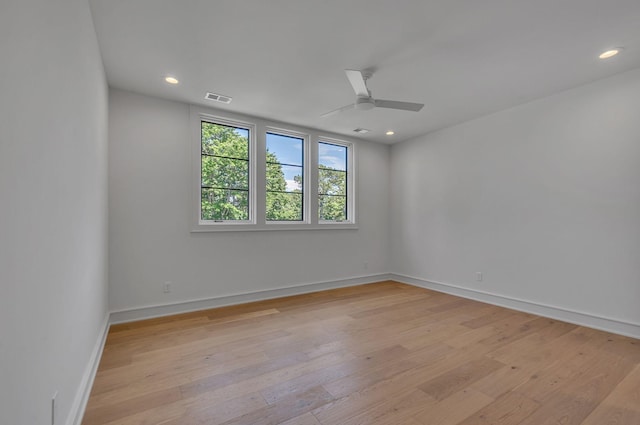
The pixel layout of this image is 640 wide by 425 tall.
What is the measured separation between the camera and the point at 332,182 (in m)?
5.31

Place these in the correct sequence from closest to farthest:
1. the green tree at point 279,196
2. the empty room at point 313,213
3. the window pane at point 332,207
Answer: the empty room at point 313,213, the green tree at point 279,196, the window pane at point 332,207

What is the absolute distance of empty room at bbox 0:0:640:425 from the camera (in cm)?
149

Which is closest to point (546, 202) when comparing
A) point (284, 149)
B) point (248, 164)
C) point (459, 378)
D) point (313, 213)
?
point (459, 378)

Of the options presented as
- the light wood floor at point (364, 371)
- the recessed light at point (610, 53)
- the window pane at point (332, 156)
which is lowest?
→ the light wood floor at point (364, 371)

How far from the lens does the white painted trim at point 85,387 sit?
5.45 feet

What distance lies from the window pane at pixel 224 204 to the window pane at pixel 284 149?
2.48ft

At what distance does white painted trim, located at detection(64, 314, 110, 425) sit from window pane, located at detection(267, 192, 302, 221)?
8.30ft

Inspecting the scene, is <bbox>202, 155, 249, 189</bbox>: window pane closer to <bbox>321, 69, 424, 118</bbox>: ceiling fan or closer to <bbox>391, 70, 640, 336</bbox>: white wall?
<bbox>321, 69, 424, 118</bbox>: ceiling fan

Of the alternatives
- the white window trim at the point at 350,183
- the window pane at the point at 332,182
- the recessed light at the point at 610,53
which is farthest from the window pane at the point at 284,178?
the recessed light at the point at 610,53

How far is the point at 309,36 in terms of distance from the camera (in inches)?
95.3

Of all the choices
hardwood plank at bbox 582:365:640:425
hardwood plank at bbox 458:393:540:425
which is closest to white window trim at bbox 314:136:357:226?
hardwood plank at bbox 458:393:540:425

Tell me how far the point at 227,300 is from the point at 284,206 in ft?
5.31

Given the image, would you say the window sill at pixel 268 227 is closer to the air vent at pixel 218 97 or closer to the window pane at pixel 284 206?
the window pane at pixel 284 206

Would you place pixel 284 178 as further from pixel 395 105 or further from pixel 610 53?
pixel 610 53
